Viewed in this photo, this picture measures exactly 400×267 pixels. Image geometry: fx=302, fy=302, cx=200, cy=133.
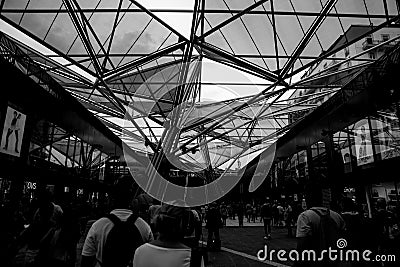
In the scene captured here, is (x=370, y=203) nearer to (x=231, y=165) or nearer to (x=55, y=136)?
(x=55, y=136)

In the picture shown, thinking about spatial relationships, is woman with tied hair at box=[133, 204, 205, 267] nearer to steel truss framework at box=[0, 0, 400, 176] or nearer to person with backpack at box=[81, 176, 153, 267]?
person with backpack at box=[81, 176, 153, 267]

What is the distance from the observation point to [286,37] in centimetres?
1750

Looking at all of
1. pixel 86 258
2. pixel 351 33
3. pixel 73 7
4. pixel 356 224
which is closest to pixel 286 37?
→ pixel 351 33

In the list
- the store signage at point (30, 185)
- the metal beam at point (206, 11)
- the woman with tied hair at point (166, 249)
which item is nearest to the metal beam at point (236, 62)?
the metal beam at point (206, 11)

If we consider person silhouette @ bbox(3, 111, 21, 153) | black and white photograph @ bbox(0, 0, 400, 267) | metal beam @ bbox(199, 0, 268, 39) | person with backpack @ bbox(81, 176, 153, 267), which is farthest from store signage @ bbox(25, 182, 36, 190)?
metal beam @ bbox(199, 0, 268, 39)

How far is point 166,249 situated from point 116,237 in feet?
3.77

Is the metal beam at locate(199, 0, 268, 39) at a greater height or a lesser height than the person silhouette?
greater

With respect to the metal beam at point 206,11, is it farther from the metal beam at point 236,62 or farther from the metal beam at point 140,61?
the metal beam at point 140,61

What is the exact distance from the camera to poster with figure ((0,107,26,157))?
1139cm

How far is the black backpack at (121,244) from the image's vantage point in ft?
11.8

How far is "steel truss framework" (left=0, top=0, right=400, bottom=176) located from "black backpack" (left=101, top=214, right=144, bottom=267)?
1346cm

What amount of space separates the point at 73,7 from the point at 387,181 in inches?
669

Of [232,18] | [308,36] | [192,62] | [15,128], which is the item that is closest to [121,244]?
[15,128]

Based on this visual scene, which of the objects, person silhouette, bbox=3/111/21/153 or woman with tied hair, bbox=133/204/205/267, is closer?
woman with tied hair, bbox=133/204/205/267
